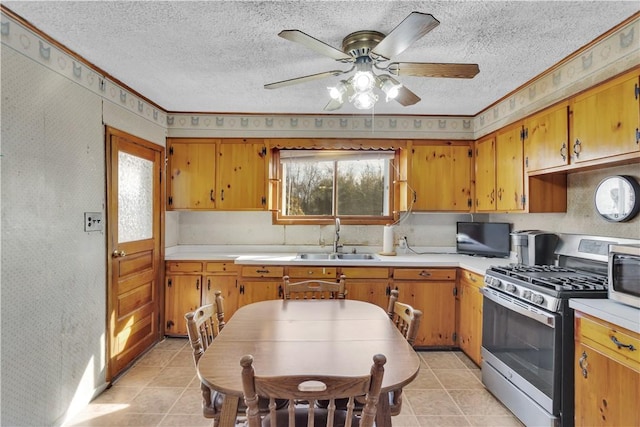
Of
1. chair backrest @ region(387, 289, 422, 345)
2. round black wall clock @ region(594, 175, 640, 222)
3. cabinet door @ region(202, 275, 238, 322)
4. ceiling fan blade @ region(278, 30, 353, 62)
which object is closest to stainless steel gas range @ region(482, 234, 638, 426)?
round black wall clock @ region(594, 175, 640, 222)

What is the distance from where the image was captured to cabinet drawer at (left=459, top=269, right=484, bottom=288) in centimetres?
281

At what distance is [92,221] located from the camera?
2.43 m

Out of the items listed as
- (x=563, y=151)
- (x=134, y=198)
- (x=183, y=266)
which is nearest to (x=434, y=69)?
(x=563, y=151)

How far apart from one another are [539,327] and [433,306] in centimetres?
131

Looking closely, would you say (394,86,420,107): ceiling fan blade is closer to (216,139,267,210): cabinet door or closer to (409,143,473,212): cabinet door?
(409,143,473,212): cabinet door

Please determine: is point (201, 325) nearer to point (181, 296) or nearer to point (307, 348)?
point (307, 348)

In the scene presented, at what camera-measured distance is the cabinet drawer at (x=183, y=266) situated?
3.48 meters

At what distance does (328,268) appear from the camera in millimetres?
3236

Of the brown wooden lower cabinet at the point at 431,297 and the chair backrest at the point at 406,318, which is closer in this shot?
the chair backrest at the point at 406,318

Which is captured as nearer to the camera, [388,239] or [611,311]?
[611,311]

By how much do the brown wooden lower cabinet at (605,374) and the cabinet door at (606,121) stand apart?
0.97 m

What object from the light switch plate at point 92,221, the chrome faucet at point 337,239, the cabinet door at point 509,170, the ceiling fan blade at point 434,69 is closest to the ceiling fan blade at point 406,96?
the ceiling fan blade at point 434,69

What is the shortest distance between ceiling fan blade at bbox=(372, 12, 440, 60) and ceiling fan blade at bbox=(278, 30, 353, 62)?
20cm

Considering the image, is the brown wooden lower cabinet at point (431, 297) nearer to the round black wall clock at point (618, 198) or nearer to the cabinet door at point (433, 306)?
the cabinet door at point (433, 306)
